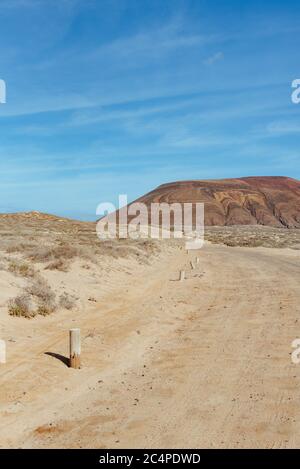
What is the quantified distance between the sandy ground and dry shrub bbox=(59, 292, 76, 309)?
0.60 m

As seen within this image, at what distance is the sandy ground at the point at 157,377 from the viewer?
24.0 ft

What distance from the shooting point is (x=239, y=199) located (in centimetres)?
16738

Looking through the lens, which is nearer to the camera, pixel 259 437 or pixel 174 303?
pixel 259 437

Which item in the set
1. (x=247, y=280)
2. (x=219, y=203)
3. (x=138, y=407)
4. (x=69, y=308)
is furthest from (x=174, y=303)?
(x=219, y=203)

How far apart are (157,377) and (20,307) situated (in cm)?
613

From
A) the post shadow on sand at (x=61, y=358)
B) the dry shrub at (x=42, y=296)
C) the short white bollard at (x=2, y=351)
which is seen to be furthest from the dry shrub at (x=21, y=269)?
the post shadow on sand at (x=61, y=358)

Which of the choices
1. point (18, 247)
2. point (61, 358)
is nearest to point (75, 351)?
point (61, 358)

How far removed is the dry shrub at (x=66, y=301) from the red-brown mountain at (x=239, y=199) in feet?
432

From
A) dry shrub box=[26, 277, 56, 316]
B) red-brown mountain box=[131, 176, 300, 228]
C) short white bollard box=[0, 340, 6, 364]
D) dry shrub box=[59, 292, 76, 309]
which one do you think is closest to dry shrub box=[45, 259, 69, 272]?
dry shrub box=[26, 277, 56, 316]

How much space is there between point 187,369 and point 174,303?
7843 millimetres

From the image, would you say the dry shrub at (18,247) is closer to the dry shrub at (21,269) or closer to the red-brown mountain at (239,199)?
the dry shrub at (21,269)
